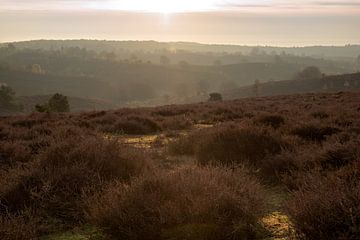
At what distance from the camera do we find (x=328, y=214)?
4145mm

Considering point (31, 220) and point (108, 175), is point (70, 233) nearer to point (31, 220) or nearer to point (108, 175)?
point (31, 220)

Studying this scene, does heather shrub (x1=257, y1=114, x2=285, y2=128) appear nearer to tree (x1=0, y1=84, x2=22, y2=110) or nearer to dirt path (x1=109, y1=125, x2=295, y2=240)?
dirt path (x1=109, y1=125, x2=295, y2=240)

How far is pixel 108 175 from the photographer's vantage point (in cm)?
728

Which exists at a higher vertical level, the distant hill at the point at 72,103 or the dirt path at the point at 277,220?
the dirt path at the point at 277,220

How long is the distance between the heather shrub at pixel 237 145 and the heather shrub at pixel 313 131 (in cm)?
223

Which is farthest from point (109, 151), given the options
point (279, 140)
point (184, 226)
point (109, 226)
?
point (279, 140)

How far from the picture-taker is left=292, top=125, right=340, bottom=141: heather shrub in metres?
12.2

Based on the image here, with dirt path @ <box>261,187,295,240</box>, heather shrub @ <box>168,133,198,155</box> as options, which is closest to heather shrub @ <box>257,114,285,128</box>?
heather shrub @ <box>168,133,198,155</box>

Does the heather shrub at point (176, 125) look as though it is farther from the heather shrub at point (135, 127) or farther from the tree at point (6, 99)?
the tree at point (6, 99)

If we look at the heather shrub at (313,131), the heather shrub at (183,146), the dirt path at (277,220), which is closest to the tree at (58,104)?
the heather shrub at (183,146)

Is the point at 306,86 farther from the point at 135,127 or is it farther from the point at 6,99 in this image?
the point at 135,127

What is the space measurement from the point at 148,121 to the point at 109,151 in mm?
11573

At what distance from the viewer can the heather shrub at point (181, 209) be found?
4.99 meters

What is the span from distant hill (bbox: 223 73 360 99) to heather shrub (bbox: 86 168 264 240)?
317 ft
